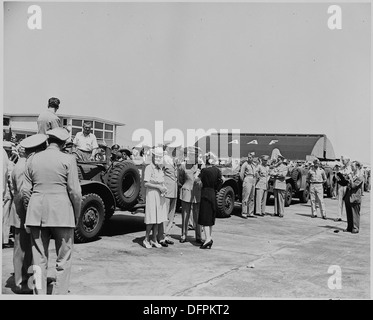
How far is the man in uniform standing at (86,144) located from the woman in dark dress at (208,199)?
1979 mm

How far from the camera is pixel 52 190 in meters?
4.40

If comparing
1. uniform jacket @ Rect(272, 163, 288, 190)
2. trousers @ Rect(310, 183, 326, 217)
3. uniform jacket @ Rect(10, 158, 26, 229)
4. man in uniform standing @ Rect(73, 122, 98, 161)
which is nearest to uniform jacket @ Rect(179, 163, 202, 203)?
man in uniform standing @ Rect(73, 122, 98, 161)

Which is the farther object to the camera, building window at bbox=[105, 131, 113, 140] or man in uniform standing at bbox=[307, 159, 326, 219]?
man in uniform standing at bbox=[307, 159, 326, 219]

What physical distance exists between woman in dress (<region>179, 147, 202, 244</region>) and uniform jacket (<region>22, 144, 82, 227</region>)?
11.6ft

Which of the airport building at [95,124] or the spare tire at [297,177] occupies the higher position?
the airport building at [95,124]

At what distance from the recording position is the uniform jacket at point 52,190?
4.36m

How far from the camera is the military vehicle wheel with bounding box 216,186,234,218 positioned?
1102 cm

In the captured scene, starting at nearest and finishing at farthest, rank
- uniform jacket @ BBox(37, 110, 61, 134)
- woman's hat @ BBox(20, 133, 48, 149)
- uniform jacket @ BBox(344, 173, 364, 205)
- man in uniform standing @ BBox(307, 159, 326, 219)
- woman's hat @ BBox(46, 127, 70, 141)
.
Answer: woman's hat @ BBox(46, 127, 70, 141) < woman's hat @ BBox(20, 133, 48, 149) < uniform jacket @ BBox(37, 110, 61, 134) < uniform jacket @ BBox(344, 173, 364, 205) < man in uniform standing @ BBox(307, 159, 326, 219)

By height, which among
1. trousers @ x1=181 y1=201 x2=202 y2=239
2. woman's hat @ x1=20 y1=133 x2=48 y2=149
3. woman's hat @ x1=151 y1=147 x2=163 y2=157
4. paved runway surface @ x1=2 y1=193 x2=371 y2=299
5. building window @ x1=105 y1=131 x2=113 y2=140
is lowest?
paved runway surface @ x1=2 y1=193 x2=371 y2=299

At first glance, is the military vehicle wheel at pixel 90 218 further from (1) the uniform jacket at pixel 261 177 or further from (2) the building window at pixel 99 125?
(1) the uniform jacket at pixel 261 177

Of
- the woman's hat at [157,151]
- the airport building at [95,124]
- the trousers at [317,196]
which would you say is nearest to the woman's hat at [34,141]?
the woman's hat at [157,151]

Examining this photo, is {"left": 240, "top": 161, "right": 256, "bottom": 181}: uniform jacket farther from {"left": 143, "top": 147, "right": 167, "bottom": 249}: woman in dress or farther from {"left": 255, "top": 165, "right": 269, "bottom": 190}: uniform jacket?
{"left": 143, "top": 147, "right": 167, "bottom": 249}: woman in dress

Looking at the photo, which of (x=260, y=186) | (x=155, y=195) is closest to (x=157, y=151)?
(x=155, y=195)
